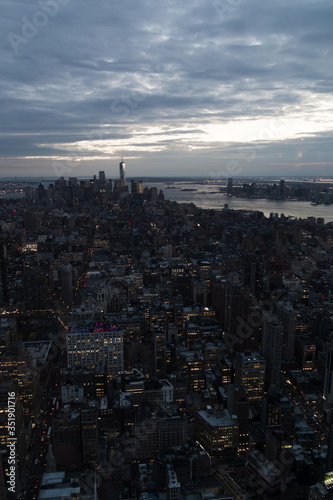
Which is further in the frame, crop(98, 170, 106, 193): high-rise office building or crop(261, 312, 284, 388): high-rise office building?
crop(98, 170, 106, 193): high-rise office building

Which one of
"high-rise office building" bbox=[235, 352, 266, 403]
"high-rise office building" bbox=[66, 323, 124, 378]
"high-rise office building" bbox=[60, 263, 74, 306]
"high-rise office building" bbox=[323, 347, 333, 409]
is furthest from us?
"high-rise office building" bbox=[60, 263, 74, 306]

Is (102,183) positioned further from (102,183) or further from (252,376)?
(252,376)

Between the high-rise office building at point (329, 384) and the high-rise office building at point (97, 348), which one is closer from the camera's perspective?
the high-rise office building at point (329, 384)

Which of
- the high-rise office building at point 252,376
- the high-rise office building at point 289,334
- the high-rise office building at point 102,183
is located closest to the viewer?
the high-rise office building at point 252,376

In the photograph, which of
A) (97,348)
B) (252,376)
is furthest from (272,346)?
(97,348)

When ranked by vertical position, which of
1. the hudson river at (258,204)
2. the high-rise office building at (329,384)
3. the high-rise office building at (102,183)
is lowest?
the high-rise office building at (329,384)

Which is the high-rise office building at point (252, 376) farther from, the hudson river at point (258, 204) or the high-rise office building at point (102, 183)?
the high-rise office building at point (102, 183)

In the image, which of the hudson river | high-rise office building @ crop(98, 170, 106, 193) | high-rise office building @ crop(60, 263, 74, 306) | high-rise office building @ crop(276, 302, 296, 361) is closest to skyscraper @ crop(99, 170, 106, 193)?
high-rise office building @ crop(98, 170, 106, 193)

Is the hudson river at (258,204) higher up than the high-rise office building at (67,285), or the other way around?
the hudson river at (258,204)

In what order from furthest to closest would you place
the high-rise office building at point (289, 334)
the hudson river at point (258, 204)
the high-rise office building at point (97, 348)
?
the hudson river at point (258, 204), the high-rise office building at point (289, 334), the high-rise office building at point (97, 348)

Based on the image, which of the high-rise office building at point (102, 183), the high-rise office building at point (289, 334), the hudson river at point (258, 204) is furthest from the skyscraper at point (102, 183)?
the high-rise office building at point (289, 334)

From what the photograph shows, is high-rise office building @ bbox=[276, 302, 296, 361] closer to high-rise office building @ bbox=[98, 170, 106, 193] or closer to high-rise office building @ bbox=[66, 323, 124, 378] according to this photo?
high-rise office building @ bbox=[66, 323, 124, 378]

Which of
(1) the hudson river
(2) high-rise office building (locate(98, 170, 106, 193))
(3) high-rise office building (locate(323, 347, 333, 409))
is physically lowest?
(3) high-rise office building (locate(323, 347, 333, 409))
